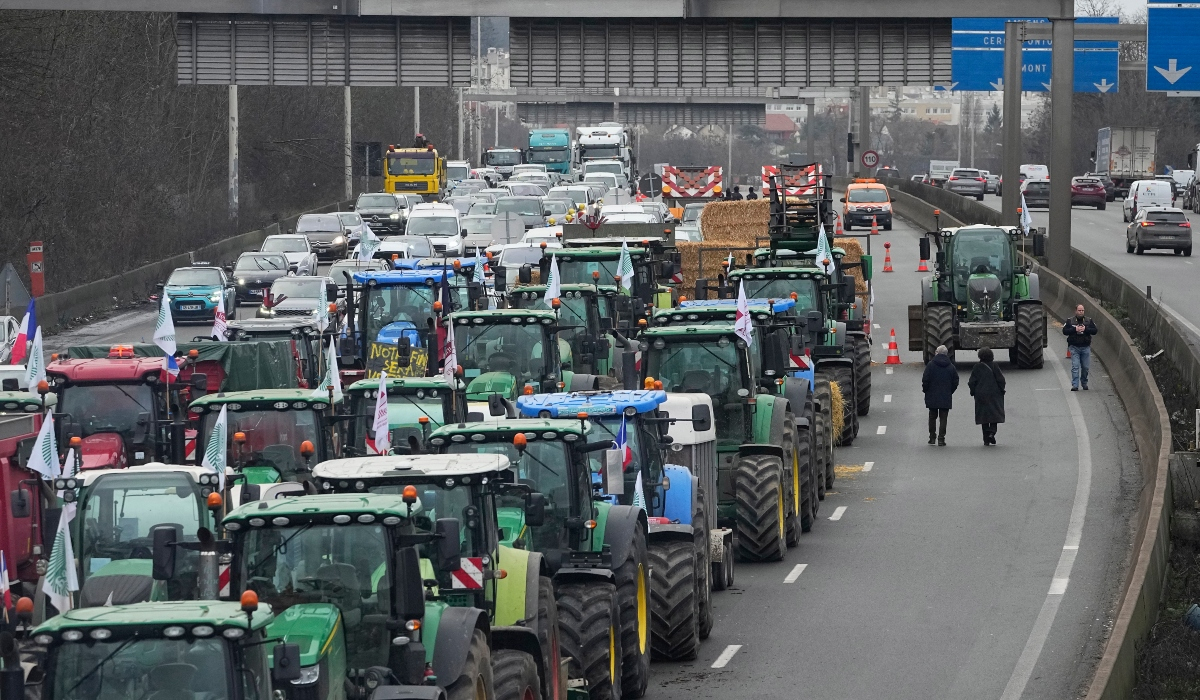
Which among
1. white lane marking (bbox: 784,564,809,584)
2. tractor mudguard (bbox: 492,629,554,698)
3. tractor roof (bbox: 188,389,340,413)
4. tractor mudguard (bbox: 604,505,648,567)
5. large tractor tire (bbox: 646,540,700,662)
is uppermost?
tractor roof (bbox: 188,389,340,413)

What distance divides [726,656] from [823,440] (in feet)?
25.4

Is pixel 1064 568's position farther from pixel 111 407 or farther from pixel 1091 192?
pixel 1091 192

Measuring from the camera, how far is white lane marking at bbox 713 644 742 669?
15.0 meters

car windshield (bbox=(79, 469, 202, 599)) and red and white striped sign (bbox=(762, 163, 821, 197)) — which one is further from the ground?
red and white striped sign (bbox=(762, 163, 821, 197))

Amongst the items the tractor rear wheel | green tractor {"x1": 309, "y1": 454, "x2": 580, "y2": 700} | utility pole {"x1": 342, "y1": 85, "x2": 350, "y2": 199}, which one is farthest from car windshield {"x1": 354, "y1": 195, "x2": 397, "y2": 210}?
the tractor rear wheel

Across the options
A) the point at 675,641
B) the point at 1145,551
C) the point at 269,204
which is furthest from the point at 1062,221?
the point at 269,204

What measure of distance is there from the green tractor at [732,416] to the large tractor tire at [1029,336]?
49.2 ft

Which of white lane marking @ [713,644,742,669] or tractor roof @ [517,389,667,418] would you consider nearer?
tractor roof @ [517,389,667,418]

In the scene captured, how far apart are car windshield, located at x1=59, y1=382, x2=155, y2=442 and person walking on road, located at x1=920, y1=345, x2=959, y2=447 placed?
12291mm

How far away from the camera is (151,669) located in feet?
25.3

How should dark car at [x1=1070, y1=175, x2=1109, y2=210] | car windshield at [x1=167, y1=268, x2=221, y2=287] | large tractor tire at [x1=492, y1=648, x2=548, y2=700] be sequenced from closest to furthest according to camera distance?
large tractor tire at [x1=492, y1=648, x2=548, y2=700] → car windshield at [x1=167, y1=268, x2=221, y2=287] → dark car at [x1=1070, y1=175, x2=1109, y2=210]

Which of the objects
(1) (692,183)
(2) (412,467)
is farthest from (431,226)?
(2) (412,467)

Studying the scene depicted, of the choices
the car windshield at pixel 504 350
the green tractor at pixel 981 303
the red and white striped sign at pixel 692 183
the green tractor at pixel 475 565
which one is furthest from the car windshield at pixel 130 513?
the red and white striped sign at pixel 692 183

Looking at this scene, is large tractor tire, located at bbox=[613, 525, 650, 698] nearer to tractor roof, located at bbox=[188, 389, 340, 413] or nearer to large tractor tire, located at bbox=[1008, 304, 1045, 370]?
tractor roof, located at bbox=[188, 389, 340, 413]
